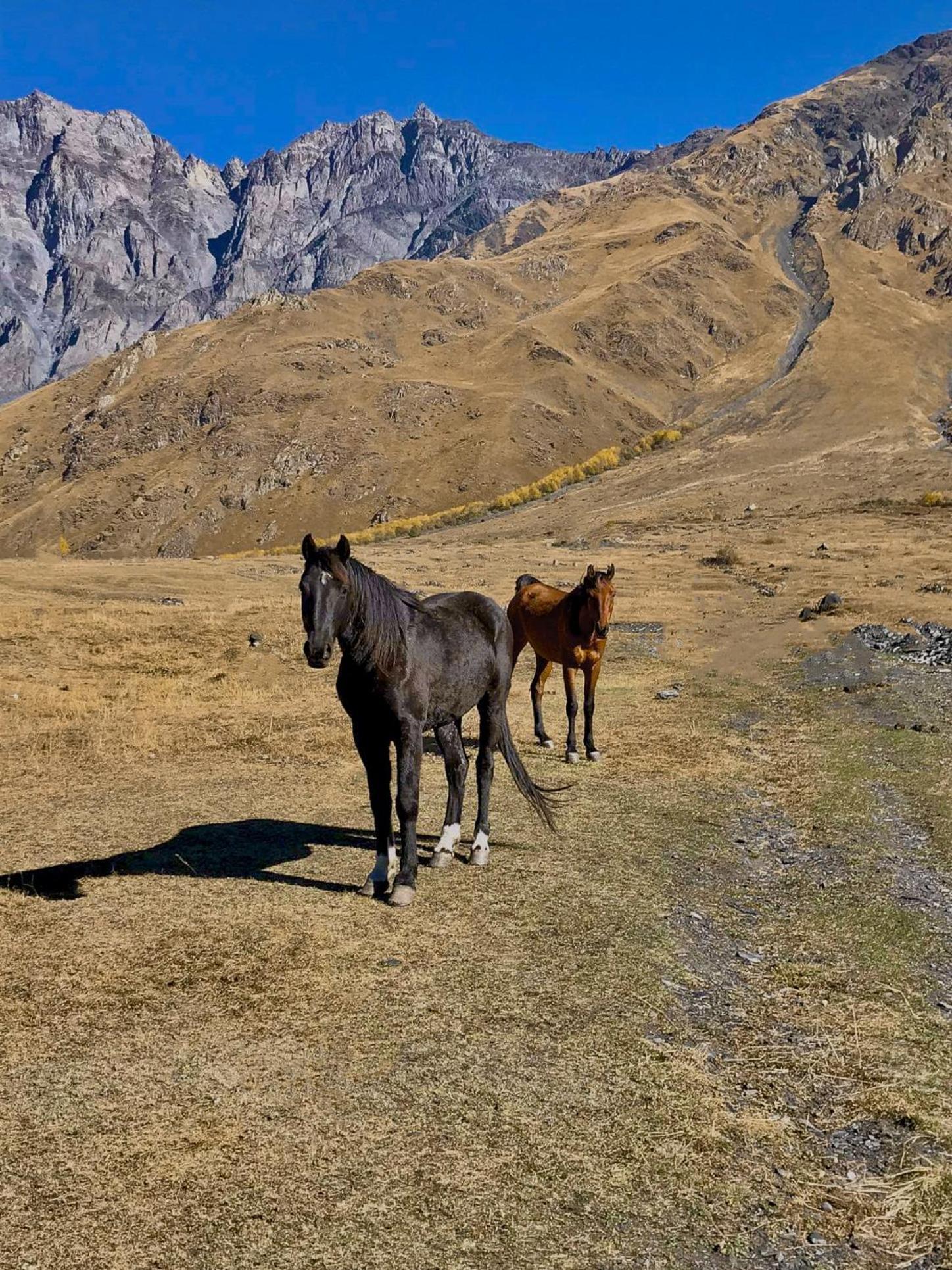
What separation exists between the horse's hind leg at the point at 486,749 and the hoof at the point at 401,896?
1.45 meters

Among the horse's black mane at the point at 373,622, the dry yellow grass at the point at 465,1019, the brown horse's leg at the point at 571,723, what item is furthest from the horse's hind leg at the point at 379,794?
the brown horse's leg at the point at 571,723

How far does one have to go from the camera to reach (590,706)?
50.1 ft

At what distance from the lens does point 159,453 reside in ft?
403

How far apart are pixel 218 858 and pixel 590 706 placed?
7700mm

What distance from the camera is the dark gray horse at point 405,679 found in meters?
7.93

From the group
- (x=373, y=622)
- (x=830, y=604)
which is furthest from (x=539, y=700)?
(x=830, y=604)

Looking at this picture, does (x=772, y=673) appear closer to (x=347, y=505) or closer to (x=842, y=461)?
(x=842, y=461)

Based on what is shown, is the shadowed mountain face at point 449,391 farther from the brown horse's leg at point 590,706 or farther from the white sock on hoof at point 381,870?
the white sock on hoof at point 381,870

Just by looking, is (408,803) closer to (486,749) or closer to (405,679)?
(405,679)

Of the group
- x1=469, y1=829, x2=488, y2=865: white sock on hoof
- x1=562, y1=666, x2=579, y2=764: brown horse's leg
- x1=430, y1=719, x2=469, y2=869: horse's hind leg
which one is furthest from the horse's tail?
x1=562, y1=666, x2=579, y2=764: brown horse's leg

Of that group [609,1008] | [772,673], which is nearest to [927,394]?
[772,673]

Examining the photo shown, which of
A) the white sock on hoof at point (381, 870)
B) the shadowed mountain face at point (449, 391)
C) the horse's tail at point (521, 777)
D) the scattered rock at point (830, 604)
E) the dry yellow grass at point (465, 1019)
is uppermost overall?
the shadowed mountain face at point (449, 391)

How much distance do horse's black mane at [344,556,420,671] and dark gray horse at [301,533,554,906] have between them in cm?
1

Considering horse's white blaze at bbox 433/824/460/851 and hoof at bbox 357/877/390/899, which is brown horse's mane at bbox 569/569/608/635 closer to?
horse's white blaze at bbox 433/824/460/851
